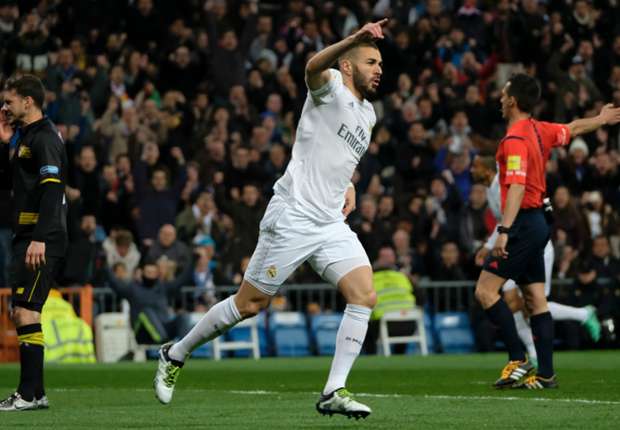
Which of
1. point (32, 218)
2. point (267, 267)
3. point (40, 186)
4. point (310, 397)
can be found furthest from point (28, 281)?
point (310, 397)

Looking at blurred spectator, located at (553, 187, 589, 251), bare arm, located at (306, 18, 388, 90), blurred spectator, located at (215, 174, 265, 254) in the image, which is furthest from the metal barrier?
bare arm, located at (306, 18, 388, 90)

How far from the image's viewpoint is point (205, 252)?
22344 millimetres

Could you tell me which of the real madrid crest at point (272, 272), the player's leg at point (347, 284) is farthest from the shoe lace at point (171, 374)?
the player's leg at point (347, 284)

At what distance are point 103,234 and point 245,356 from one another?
2801 millimetres

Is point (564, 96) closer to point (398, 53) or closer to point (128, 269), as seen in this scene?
point (398, 53)

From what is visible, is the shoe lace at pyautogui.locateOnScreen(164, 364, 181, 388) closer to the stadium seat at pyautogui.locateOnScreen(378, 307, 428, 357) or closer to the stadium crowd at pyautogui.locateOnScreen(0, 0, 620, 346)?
the stadium crowd at pyautogui.locateOnScreen(0, 0, 620, 346)

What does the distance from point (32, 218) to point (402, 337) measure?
11.9 metres

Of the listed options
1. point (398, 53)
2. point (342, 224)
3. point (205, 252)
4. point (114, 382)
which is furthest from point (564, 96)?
point (342, 224)

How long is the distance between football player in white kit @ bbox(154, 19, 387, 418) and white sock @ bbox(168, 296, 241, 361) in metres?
0.01

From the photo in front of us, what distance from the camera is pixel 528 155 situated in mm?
12414

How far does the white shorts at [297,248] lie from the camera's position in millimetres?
9703

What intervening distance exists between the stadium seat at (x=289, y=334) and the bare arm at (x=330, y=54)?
12454 mm

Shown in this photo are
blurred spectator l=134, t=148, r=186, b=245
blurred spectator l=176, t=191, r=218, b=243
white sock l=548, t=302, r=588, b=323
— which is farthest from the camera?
blurred spectator l=176, t=191, r=218, b=243

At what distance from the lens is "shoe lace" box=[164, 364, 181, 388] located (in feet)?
33.4
